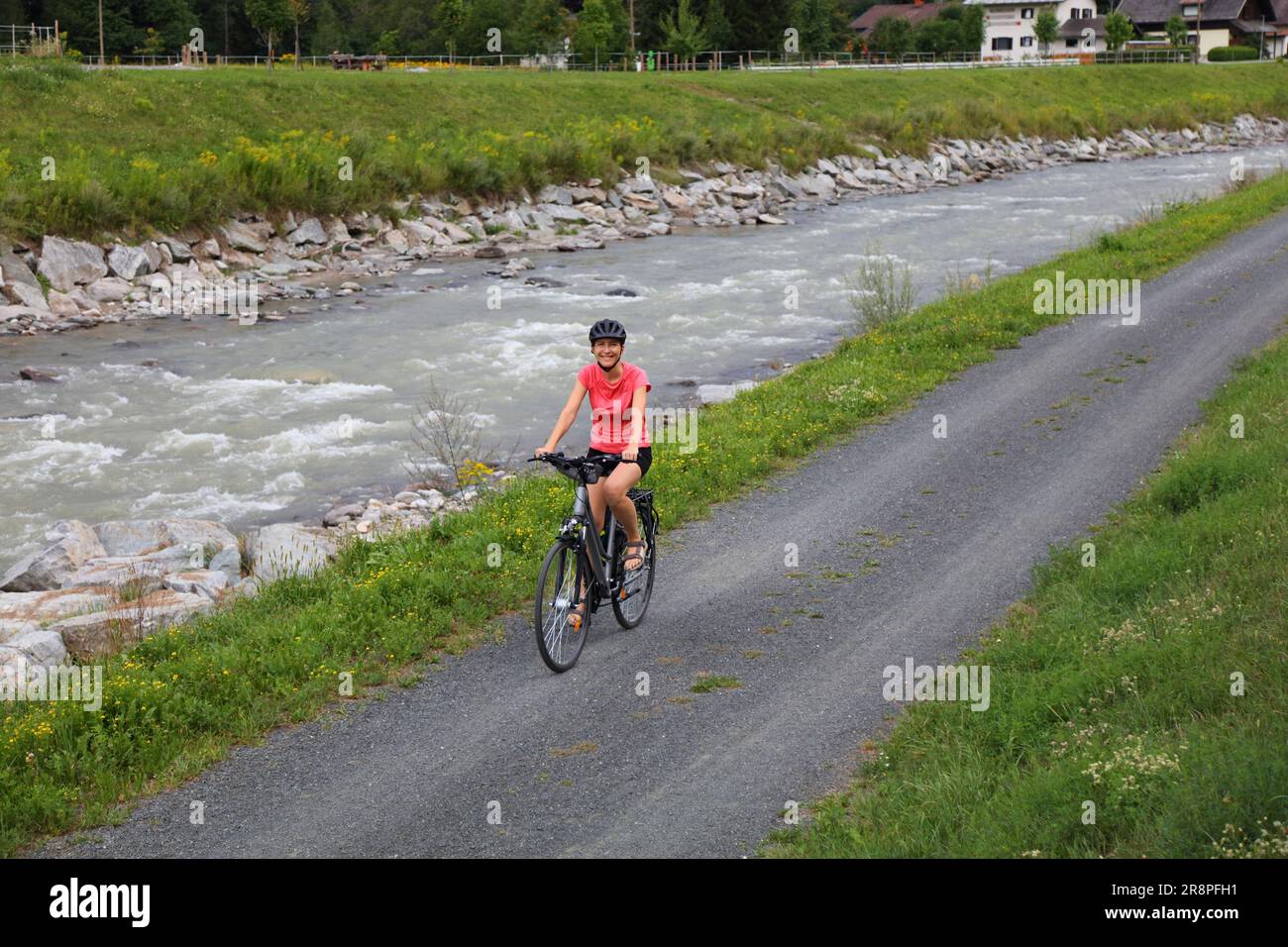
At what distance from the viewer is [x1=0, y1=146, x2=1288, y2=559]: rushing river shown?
56.1 feet

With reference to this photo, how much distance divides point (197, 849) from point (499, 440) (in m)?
11.8

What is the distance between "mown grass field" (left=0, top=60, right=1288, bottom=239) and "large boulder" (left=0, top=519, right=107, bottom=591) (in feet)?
61.9

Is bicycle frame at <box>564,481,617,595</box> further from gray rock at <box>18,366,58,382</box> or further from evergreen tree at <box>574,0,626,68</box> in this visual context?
evergreen tree at <box>574,0,626,68</box>

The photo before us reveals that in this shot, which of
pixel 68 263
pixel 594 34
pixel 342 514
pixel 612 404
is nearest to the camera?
pixel 612 404

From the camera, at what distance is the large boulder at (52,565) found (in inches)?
515

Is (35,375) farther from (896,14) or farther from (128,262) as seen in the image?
(896,14)

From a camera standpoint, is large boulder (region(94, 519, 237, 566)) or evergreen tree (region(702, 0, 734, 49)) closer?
large boulder (region(94, 519, 237, 566))

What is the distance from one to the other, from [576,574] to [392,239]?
28.9m

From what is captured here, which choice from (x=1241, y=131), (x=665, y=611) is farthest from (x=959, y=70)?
(x=665, y=611)

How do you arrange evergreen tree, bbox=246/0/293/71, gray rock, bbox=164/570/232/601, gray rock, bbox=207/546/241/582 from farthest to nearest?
evergreen tree, bbox=246/0/293/71 < gray rock, bbox=207/546/241/582 < gray rock, bbox=164/570/232/601

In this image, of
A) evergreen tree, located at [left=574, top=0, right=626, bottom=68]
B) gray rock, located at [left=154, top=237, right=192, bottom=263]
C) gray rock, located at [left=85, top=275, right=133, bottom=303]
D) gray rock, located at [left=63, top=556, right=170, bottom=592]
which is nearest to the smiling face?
gray rock, located at [left=63, top=556, right=170, bottom=592]

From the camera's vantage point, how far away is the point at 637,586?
10.5 m

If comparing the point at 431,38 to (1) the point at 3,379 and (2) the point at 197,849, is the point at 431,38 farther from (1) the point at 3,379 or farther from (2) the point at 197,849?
(2) the point at 197,849

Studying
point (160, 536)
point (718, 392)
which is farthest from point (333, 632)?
point (718, 392)
